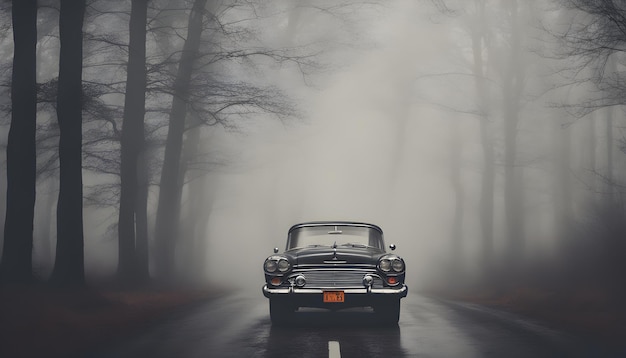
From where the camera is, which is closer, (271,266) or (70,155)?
(271,266)

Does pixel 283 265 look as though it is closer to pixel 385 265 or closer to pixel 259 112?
pixel 385 265

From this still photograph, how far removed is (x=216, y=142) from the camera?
3753cm

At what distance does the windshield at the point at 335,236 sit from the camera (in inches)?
533

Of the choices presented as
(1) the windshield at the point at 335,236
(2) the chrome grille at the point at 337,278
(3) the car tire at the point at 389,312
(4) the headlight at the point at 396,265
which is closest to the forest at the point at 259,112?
(1) the windshield at the point at 335,236

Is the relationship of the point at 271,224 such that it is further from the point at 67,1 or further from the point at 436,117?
the point at 67,1

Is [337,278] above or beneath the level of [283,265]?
beneath

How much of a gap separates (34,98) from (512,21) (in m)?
21.4

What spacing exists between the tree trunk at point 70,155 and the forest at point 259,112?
0.03 meters

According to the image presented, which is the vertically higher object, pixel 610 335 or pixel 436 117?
pixel 436 117

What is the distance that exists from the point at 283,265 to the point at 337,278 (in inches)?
31.7

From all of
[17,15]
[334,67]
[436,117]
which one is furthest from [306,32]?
[436,117]

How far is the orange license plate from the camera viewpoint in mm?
11672

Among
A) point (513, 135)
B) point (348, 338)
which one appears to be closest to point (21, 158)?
point (348, 338)

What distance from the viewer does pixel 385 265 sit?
1197 centimetres
